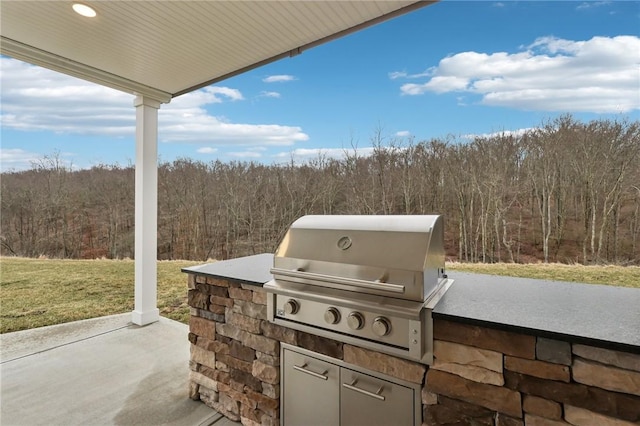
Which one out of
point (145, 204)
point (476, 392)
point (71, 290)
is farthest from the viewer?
point (71, 290)

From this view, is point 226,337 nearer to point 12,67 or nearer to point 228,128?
point 228,128

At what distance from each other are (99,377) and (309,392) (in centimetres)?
197

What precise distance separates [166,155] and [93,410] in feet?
14.0

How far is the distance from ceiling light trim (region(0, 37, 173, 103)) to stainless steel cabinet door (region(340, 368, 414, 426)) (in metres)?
3.18

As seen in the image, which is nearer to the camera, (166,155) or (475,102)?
(475,102)

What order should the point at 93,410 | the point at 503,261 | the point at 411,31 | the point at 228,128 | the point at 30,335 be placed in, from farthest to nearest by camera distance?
the point at 228,128 → the point at 30,335 → the point at 411,31 → the point at 503,261 → the point at 93,410

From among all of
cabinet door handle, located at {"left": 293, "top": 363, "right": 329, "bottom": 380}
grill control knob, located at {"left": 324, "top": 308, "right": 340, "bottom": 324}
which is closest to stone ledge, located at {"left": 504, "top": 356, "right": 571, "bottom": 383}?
grill control knob, located at {"left": 324, "top": 308, "right": 340, "bottom": 324}

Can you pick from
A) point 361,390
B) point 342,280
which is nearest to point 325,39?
point 342,280

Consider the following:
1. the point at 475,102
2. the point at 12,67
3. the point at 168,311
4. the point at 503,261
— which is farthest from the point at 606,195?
the point at 12,67

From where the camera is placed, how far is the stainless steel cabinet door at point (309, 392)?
5.22ft

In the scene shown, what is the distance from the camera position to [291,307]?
5.36 feet

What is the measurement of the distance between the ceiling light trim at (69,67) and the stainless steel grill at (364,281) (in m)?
2.49

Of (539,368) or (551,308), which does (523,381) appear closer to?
(539,368)

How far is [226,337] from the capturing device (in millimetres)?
2023
